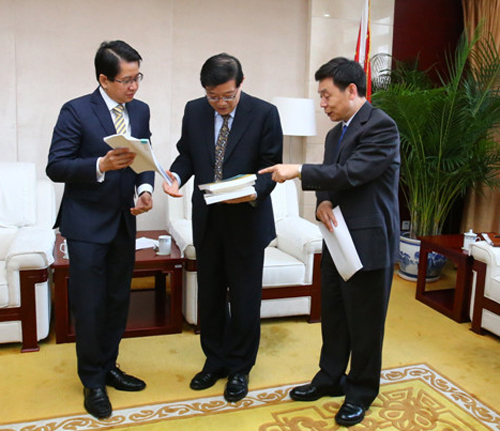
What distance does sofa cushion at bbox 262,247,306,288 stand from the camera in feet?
10.4

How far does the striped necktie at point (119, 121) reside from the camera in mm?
2170

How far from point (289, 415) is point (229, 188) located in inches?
40.1

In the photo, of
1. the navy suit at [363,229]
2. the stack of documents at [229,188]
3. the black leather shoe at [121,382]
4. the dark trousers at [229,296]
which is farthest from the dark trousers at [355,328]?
the black leather shoe at [121,382]

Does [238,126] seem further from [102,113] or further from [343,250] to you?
[343,250]

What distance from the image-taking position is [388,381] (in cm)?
A: 259

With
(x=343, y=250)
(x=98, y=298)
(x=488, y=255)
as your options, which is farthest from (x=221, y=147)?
(x=488, y=255)

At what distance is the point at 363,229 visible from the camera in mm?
2055

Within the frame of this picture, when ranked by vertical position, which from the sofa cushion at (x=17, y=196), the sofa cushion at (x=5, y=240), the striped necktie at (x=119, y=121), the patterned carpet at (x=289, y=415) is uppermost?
the striped necktie at (x=119, y=121)

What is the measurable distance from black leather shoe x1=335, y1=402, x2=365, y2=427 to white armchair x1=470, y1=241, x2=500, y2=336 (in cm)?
134

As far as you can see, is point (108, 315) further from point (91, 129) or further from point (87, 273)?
point (91, 129)

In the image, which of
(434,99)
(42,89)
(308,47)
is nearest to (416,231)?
(434,99)

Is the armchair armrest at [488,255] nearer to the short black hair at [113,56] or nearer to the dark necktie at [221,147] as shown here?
the dark necktie at [221,147]

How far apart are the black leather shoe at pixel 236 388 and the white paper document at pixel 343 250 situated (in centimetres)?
73

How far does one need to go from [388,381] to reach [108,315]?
4.57 ft
